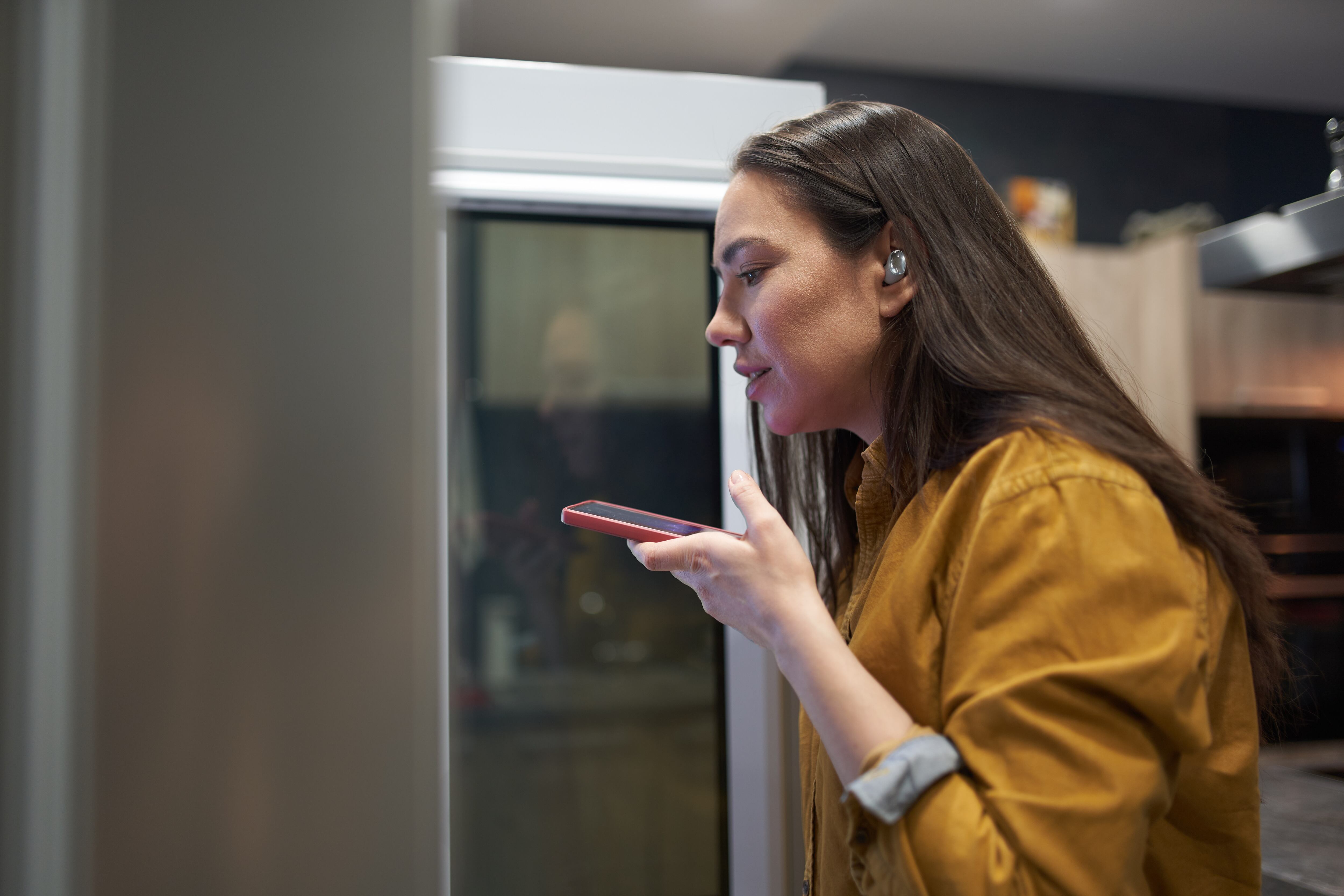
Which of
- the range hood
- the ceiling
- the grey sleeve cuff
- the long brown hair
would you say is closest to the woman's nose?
the long brown hair

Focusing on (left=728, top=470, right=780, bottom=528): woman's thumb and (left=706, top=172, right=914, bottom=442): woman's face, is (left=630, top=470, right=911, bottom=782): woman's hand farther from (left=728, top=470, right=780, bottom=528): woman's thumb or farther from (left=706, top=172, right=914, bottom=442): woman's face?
(left=706, top=172, right=914, bottom=442): woman's face

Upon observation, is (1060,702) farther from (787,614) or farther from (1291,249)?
(1291,249)

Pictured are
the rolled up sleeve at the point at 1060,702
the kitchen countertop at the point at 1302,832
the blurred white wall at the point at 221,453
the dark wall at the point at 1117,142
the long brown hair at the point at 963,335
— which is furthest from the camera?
the dark wall at the point at 1117,142

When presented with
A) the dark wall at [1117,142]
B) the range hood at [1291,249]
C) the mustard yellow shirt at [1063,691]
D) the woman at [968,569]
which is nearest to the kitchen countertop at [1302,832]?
the mustard yellow shirt at [1063,691]

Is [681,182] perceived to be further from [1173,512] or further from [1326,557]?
[1326,557]

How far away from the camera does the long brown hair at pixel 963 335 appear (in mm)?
692

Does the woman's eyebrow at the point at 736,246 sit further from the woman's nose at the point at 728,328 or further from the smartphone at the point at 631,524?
the smartphone at the point at 631,524

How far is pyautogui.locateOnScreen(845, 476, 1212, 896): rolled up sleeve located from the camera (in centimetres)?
56

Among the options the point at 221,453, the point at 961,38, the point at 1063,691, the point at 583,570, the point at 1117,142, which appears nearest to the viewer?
the point at 221,453

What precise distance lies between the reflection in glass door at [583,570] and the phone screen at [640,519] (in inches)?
16.5

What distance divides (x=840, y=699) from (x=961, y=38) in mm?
2896

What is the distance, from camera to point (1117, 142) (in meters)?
3.36

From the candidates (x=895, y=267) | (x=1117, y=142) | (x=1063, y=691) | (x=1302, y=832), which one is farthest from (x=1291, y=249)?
(x=1117, y=142)

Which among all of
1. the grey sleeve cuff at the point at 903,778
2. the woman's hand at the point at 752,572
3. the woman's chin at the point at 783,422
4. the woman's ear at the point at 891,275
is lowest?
the grey sleeve cuff at the point at 903,778
